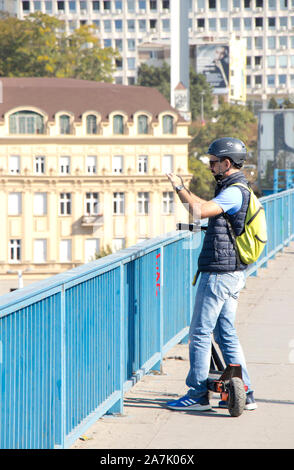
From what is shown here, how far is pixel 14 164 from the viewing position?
101 m

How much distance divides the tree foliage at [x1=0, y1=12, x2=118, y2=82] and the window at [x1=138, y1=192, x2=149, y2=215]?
15128 mm

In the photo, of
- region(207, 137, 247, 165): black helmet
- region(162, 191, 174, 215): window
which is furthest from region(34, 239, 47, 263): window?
region(207, 137, 247, 165): black helmet

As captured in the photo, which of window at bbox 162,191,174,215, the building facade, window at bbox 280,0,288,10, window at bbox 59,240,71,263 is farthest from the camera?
window at bbox 280,0,288,10

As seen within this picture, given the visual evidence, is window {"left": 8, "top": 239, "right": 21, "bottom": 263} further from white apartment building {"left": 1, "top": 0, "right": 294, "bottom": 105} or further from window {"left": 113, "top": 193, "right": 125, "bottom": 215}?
white apartment building {"left": 1, "top": 0, "right": 294, "bottom": 105}

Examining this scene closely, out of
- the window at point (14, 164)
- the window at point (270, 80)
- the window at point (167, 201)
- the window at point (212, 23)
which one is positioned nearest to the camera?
the window at point (14, 164)

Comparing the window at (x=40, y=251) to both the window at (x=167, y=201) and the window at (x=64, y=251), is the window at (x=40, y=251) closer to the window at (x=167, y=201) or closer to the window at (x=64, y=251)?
the window at (x=64, y=251)

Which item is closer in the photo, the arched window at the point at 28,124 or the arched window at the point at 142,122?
the arched window at the point at 28,124

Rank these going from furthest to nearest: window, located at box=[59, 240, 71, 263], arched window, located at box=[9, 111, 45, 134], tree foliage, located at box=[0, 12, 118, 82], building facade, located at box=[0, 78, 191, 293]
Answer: tree foliage, located at box=[0, 12, 118, 82] → window, located at box=[59, 240, 71, 263] → building facade, located at box=[0, 78, 191, 293] → arched window, located at box=[9, 111, 45, 134]

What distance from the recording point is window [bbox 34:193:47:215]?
103 metres

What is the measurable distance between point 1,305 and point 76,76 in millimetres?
110728

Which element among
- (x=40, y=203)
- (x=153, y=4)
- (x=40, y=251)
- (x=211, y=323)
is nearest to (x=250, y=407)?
(x=211, y=323)

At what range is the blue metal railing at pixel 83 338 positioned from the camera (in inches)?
183

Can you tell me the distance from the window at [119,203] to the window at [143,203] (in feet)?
5.82

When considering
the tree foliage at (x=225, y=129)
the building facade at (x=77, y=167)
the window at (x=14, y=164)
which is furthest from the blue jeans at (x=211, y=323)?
the tree foliage at (x=225, y=129)
